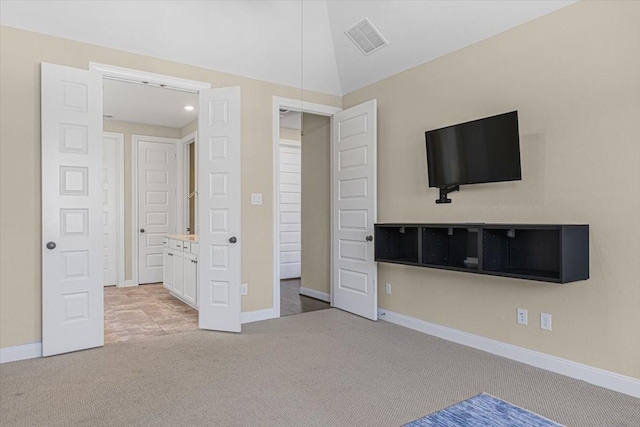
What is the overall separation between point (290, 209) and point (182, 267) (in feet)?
8.19

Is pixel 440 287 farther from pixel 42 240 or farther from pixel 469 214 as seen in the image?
pixel 42 240

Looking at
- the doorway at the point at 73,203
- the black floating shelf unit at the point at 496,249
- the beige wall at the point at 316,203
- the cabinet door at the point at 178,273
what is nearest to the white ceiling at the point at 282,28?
the doorway at the point at 73,203

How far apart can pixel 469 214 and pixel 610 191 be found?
1.07 meters

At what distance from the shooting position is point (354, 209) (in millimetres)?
4594

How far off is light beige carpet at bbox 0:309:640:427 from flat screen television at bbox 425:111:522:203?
145 centimetres

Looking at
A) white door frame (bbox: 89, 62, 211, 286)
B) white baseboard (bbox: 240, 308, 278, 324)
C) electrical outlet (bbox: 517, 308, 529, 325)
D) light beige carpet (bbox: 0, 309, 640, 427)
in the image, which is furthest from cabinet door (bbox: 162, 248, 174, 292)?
electrical outlet (bbox: 517, 308, 529, 325)

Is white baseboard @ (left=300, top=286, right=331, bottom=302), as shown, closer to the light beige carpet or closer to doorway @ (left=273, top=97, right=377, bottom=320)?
doorway @ (left=273, top=97, right=377, bottom=320)

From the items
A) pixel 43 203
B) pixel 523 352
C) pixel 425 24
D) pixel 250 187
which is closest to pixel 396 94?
pixel 425 24

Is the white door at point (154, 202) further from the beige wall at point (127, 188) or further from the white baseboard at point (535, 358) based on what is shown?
the white baseboard at point (535, 358)

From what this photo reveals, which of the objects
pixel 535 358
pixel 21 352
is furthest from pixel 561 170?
pixel 21 352

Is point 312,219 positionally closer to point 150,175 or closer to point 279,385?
point 150,175

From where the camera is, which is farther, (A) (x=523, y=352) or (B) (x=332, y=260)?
(B) (x=332, y=260)

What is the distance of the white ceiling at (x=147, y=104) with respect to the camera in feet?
16.1

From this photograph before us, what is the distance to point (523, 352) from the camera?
3121 millimetres
